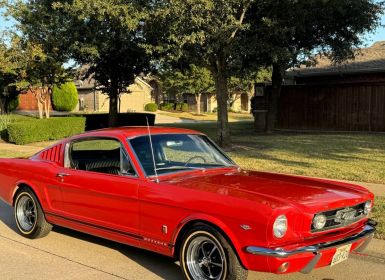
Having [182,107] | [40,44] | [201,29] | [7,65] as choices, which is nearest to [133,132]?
[201,29]

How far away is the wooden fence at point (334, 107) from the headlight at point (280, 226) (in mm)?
22010

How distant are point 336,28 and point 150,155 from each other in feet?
57.1

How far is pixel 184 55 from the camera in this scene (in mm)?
16641

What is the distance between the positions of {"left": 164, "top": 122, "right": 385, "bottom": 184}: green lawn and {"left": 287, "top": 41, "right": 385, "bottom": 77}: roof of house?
8.33m

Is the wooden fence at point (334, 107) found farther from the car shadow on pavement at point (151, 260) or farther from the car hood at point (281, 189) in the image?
the car shadow on pavement at point (151, 260)

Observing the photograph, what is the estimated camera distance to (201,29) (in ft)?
50.4

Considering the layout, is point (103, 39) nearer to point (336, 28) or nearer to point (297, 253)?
point (336, 28)

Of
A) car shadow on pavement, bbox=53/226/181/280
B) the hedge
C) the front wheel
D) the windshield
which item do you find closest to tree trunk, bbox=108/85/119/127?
the hedge

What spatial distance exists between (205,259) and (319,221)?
1.09 m

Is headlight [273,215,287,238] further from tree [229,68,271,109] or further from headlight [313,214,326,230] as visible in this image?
tree [229,68,271,109]

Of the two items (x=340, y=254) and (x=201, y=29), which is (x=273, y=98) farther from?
(x=340, y=254)

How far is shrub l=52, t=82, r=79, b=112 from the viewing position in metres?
52.5

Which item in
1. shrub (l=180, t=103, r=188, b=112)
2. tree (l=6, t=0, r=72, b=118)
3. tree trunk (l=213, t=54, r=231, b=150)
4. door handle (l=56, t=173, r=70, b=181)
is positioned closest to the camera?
door handle (l=56, t=173, r=70, b=181)

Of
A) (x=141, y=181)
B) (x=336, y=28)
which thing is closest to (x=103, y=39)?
(x=336, y=28)
